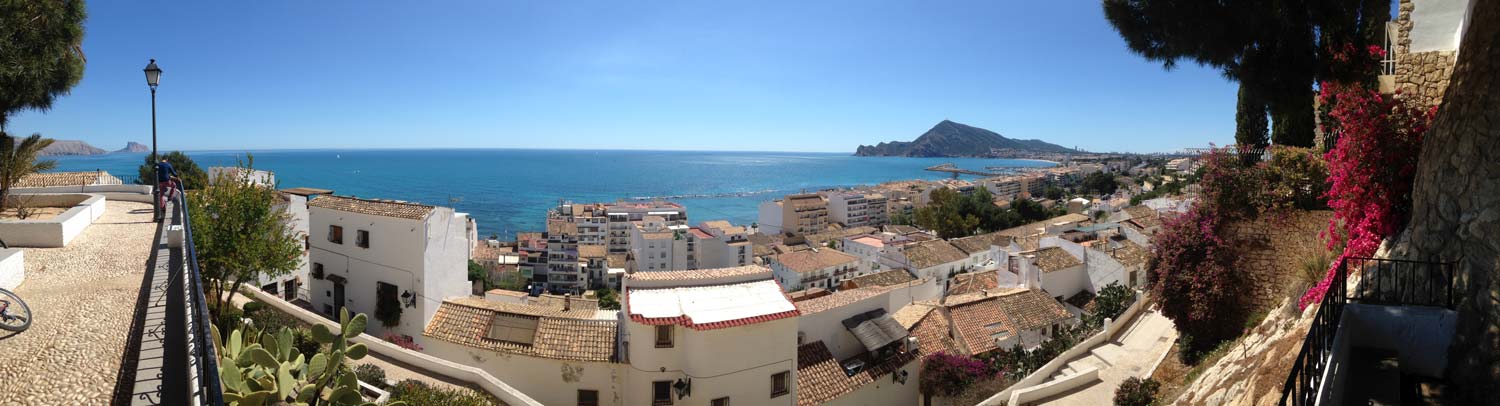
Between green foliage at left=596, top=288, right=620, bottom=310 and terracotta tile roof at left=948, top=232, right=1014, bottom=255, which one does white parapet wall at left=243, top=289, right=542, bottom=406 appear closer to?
green foliage at left=596, top=288, right=620, bottom=310

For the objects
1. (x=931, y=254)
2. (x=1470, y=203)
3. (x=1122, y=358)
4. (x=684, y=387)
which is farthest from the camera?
(x=931, y=254)

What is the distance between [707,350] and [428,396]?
434 cm

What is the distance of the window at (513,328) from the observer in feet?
40.4

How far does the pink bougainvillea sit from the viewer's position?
5.62 metres

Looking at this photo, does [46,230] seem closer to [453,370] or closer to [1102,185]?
[453,370]

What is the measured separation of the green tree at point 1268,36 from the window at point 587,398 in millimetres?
10622

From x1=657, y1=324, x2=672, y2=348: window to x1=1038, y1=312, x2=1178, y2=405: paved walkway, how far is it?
620cm

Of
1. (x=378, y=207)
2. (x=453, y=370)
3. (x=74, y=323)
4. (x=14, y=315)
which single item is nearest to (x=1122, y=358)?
(x=453, y=370)

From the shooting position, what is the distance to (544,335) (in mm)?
12352

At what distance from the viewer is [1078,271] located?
72.9 ft

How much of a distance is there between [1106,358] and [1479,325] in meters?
8.58

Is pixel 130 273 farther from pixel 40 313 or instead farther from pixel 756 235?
pixel 756 235

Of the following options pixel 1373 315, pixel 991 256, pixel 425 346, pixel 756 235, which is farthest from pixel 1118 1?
pixel 756 235

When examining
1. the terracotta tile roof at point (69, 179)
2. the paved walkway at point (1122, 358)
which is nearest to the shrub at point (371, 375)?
the paved walkway at point (1122, 358)
